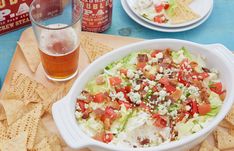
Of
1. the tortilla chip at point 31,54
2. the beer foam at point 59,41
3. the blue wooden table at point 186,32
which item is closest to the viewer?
the beer foam at point 59,41

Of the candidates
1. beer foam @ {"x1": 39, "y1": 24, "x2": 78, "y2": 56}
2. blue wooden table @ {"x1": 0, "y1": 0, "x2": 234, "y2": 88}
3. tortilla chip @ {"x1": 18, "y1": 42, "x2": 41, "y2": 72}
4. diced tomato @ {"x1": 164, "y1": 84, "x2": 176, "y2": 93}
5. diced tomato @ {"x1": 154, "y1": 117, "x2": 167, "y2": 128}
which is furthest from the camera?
blue wooden table @ {"x1": 0, "y1": 0, "x2": 234, "y2": 88}

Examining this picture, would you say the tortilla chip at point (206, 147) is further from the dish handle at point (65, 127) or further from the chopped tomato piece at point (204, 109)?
the dish handle at point (65, 127)

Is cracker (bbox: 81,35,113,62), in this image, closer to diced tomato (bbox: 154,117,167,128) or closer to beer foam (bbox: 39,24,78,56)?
beer foam (bbox: 39,24,78,56)

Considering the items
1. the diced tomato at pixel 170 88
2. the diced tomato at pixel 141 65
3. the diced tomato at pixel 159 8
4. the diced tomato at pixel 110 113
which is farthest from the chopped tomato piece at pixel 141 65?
the diced tomato at pixel 159 8

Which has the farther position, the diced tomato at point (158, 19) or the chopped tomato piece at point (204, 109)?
the diced tomato at point (158, 19)

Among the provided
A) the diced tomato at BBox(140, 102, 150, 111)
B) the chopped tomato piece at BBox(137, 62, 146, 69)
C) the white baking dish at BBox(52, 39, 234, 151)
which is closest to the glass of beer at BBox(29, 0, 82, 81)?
the white baking dish at BBox(52, 39, 234, 151)

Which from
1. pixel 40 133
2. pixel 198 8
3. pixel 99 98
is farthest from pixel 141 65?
pixel 198 8

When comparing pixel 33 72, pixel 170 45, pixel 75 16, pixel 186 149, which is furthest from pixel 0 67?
pixel 186 149
